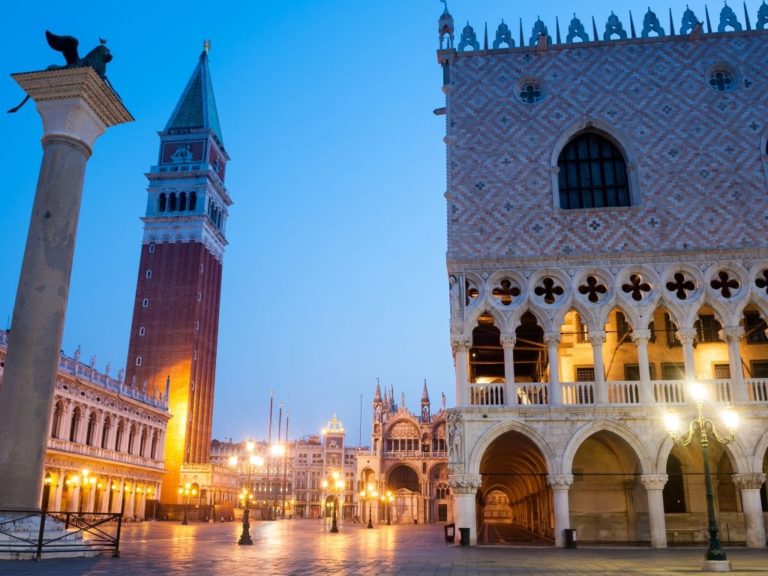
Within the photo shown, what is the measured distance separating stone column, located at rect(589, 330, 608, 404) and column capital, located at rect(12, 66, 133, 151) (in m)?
16.4

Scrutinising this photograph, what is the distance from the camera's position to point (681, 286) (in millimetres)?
24047

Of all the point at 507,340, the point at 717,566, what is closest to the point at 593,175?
the point at 507,340

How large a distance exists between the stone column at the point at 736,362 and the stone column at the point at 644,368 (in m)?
2.61

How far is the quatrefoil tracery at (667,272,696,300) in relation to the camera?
23938mm

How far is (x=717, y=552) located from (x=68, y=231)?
15.2 meters

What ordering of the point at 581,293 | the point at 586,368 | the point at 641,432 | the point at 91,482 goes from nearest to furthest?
the point at 641,432, the point at 581,293, the point at 586,368, the point at 91,482

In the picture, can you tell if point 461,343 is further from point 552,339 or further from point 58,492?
point 58,492

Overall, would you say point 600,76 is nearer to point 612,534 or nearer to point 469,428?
point 469,428

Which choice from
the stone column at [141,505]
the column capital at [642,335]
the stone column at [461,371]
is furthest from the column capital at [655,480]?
the stone column at [141,505]

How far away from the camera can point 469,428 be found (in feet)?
75.6

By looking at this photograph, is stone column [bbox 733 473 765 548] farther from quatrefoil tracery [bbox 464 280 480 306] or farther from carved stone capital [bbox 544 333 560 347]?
quatrefoil tracery [bbox 464 280 480 306]

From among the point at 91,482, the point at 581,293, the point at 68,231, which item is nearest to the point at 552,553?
the point at 581,293

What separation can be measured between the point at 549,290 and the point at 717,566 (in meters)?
12.0

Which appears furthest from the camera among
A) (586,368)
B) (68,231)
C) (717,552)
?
(586,368)
